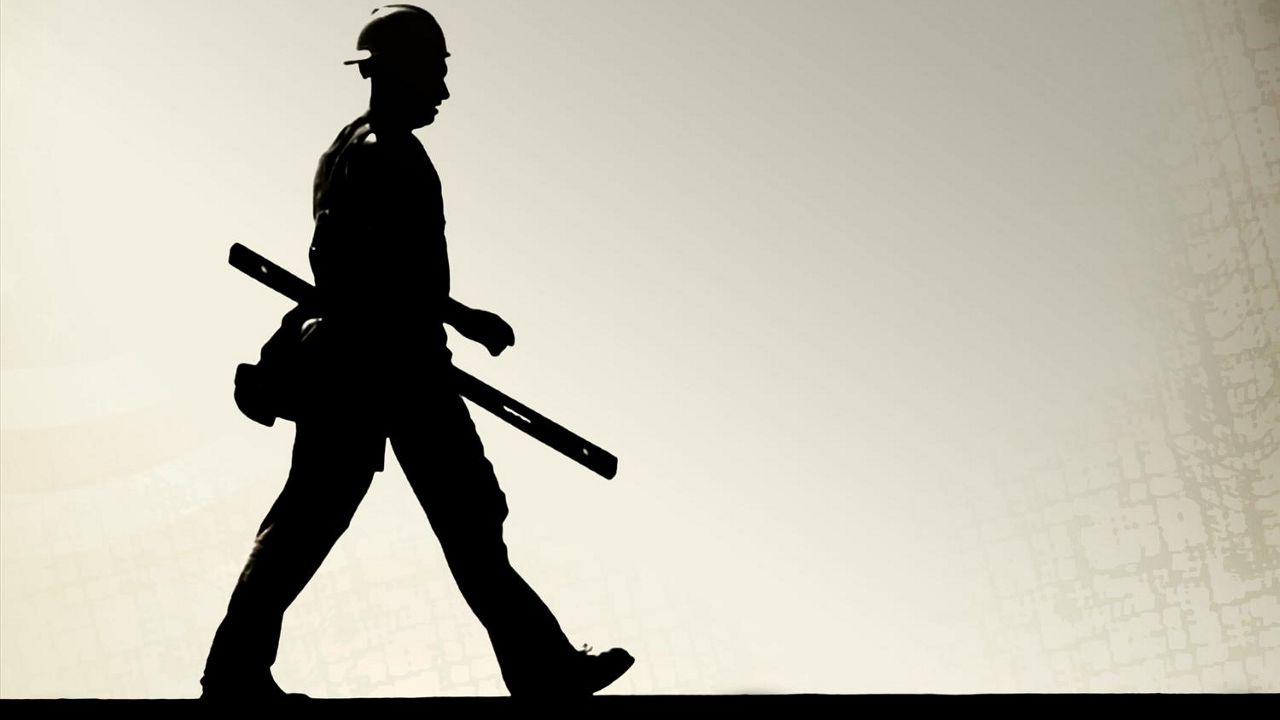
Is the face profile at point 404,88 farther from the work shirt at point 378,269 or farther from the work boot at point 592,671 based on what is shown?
the work boot at point 592,671

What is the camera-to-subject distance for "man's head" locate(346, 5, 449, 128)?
3.70m

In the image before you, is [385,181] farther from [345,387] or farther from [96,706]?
[96,706]

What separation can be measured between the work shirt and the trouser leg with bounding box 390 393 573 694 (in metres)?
0.14

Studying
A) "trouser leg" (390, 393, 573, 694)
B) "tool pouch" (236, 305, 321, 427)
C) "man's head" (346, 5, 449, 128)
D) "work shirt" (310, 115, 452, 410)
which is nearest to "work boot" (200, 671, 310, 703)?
"trouser leg" (390, 393, 573, 694)

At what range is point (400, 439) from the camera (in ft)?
12.0

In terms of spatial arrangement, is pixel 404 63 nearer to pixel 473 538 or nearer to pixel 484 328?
pixel 484 328

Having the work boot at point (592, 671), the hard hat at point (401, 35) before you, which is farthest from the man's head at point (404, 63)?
the work boot at point (592, 671)

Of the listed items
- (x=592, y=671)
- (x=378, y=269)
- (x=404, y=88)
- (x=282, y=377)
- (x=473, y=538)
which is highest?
(x=404, y=88)

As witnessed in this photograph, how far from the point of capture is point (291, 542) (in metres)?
3.59

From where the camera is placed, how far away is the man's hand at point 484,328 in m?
3.66

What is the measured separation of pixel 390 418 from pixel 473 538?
385 mm

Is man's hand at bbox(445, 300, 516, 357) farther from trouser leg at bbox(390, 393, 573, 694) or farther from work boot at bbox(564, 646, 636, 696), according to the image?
work boot at bbox(564, 646, 636, 696)

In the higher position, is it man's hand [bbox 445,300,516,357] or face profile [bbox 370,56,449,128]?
face profile [bbox 370,56,449,128]

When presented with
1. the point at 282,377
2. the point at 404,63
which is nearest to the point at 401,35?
the point at 404,63
